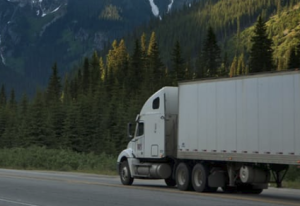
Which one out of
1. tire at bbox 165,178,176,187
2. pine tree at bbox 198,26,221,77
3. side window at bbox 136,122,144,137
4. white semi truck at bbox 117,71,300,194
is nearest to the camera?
white semi truck at bbox 117,71,300,194

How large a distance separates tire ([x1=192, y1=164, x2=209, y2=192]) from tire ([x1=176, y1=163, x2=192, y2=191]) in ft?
0.98

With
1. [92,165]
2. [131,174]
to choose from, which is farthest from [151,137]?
[92,165]

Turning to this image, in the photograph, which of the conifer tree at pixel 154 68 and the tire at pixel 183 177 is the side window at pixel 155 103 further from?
the conifer tree at pixel 154 68

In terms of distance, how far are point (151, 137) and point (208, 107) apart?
4.14 m

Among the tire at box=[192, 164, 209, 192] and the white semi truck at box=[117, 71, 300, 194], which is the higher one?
the white semi truck at box=[117, 71, 300, 194]

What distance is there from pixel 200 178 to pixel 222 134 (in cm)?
199

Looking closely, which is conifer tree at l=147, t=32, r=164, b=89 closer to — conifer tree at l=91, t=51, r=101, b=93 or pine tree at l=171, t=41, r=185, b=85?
pine tree at l=171, t=41, r=185, b=85

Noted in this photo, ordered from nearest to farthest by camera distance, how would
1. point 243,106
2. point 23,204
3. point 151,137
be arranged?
point 23,204 < point 243,106 < point 151,137

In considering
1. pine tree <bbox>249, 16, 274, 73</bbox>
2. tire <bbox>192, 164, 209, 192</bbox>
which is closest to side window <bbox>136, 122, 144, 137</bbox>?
tire <bbox>192, 164, 209, 192</bbox>

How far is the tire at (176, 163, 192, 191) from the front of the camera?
2155cm

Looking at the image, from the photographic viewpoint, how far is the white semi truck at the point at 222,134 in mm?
17703

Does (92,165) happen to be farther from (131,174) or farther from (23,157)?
(131,174)

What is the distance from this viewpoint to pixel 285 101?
17562 millimetres

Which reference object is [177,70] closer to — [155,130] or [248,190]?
[155,130]
